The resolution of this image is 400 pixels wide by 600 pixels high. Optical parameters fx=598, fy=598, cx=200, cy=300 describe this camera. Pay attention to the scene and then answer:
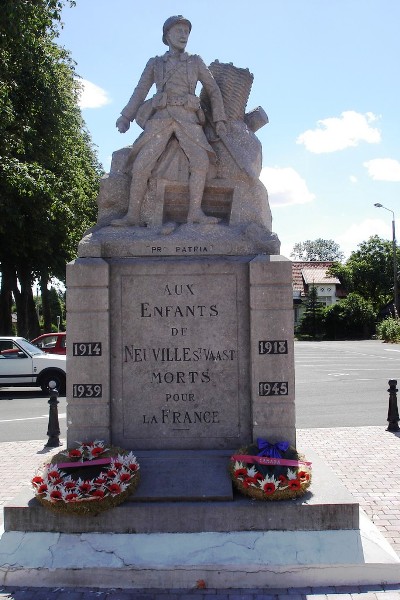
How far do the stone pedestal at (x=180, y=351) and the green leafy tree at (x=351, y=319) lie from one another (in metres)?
53.7

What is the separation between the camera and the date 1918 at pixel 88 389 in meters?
5.68

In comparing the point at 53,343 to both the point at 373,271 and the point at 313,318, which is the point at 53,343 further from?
the point at 373,271

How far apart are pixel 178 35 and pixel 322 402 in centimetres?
1013

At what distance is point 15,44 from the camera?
18.3 metres

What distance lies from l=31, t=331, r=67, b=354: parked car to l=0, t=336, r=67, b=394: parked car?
251cm

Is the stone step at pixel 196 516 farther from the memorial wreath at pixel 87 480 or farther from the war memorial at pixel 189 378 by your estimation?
the memorial wreath at pixel 87 480

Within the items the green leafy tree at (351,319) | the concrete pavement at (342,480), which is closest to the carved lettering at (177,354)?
the concrete pavement at (342,480)

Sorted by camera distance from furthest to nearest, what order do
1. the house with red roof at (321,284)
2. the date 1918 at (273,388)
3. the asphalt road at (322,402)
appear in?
the house with red roof at (321,284) → the asphalt road at (322,402) → the date 1918 at (273,388)

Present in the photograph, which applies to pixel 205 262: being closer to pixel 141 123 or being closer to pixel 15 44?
pixel 141 123

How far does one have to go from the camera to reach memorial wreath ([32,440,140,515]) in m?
4.92

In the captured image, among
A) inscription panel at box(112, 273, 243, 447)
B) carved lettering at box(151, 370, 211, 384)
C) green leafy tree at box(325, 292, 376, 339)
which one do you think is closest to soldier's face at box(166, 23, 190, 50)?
inscription panel at box(112, 273, 243, 447)

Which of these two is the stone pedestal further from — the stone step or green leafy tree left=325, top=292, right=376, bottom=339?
green leafy tree left=325, top=292, right=376, bottom=339

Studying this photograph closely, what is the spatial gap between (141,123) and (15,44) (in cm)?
1429

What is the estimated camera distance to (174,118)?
619 centimetres
